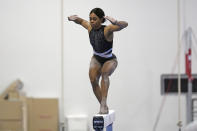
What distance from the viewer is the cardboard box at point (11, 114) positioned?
4.66 meters

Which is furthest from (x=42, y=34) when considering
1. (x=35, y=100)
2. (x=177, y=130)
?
(x=177, y=130)

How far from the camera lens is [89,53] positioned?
5.00 metres

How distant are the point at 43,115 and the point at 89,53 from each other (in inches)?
39.4

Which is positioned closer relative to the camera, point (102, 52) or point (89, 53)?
point (102, 52)

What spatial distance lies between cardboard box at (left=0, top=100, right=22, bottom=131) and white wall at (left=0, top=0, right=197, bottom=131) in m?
0.38

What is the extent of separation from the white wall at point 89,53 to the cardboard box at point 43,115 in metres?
0.20

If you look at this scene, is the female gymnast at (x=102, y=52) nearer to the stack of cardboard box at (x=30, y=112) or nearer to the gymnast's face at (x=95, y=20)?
the gymnast's face at (x=95, y=20)

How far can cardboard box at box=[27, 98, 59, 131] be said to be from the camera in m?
4.80

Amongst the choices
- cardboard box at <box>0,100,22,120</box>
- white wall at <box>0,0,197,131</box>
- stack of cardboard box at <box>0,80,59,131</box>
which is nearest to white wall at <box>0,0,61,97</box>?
white wall at <box>0,0,197,131</box>

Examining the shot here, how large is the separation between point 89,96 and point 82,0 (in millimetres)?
1269

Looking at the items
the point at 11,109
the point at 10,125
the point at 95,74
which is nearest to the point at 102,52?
the point at 95,74

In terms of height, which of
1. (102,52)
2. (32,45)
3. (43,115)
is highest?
(32,45)

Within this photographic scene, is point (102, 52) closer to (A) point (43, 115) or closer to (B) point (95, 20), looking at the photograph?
(B) point (95, 20)

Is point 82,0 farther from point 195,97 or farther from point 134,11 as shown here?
point 195,97
